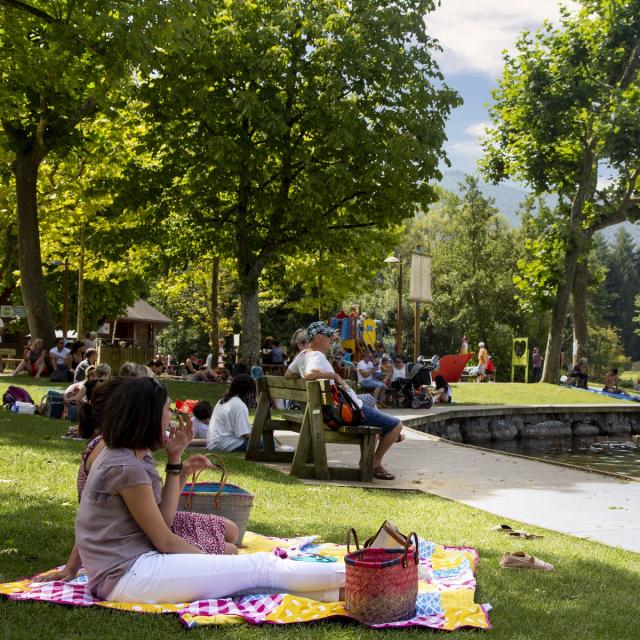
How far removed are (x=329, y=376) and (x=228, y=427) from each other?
8.16 ft

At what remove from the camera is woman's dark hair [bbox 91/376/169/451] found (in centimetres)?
418

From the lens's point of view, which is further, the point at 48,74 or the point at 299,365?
the point at 48,74

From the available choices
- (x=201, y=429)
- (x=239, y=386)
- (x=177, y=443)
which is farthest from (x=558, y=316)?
(x=177, y=443)

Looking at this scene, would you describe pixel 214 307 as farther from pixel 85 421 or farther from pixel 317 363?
pixel 85 421

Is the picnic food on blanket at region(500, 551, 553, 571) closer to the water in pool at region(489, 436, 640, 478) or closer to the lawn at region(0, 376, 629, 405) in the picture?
the water in pool at region(489, 436, 640, 478)

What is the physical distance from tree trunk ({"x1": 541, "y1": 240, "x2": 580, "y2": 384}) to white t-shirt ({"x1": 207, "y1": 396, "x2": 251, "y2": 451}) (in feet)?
79.2

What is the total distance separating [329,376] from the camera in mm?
9328

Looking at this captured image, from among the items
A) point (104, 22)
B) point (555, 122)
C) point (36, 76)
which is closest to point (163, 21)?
point (104, 22)

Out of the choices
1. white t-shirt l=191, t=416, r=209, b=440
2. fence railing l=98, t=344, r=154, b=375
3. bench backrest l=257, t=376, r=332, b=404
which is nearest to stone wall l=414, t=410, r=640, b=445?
white t-shirt l=191, t=416, r=209, b=440

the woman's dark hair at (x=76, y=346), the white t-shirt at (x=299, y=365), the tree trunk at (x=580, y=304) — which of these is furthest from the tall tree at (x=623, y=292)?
the white t-shirt at (x=299, y=365)

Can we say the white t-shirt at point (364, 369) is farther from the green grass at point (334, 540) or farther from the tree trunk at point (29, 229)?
the green grass at point (334, 540)

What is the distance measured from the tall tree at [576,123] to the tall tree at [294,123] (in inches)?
366

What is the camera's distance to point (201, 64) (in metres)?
21.8

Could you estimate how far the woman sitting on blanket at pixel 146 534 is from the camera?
422 centimetres
